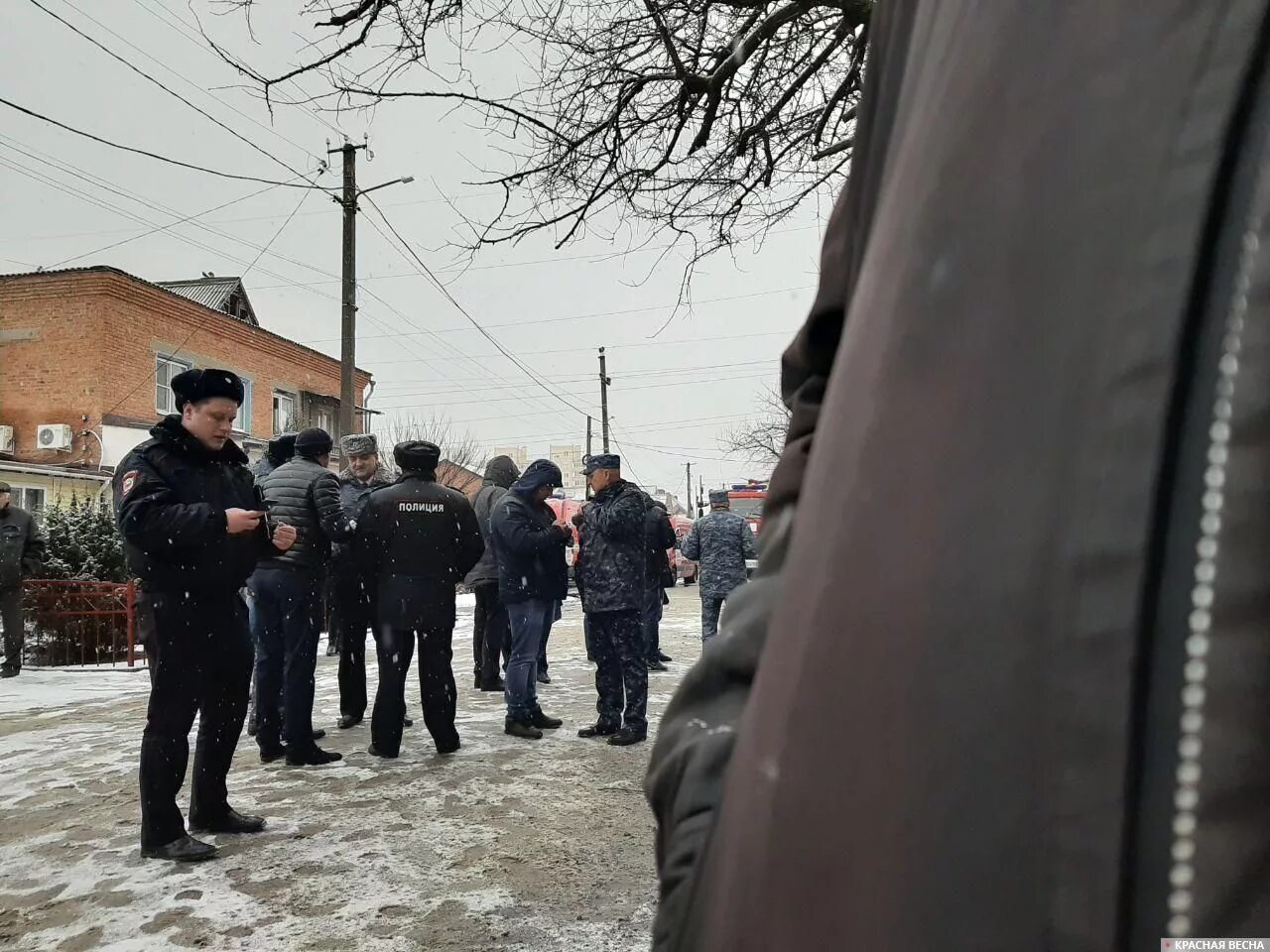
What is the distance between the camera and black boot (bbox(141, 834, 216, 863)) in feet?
11.1

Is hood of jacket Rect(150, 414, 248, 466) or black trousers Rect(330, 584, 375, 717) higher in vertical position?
hood of jacket Rect(150, 414, 248, 466)

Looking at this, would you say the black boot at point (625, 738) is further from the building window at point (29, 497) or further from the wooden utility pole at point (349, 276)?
the building window at point (29, 497)

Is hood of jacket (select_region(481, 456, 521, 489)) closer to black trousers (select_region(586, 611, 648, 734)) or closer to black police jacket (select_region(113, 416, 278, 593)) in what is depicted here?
black trousers (select_region(586, 611, 648, 734))

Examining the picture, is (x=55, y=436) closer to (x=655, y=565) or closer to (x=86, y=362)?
(x=86, y=362)

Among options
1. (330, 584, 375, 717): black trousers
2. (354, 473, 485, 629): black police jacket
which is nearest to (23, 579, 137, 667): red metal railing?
(330, 584, 375, 717): black trousers

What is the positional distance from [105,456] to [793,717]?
74.9 ft

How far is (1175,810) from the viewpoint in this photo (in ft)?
1.47

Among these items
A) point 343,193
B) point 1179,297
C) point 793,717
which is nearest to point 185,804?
point 793,717

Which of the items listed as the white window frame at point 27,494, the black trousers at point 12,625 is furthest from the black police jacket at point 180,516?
the white window frame at point 27,494

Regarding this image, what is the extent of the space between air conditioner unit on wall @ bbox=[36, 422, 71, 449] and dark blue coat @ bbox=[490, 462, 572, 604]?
1827 cm

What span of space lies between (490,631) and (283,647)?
2441 mm

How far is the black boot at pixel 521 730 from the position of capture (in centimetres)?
552

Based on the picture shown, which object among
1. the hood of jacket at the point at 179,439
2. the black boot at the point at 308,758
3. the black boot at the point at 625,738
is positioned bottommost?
the black boot at the point at 625,738

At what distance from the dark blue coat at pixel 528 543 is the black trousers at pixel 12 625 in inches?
211
